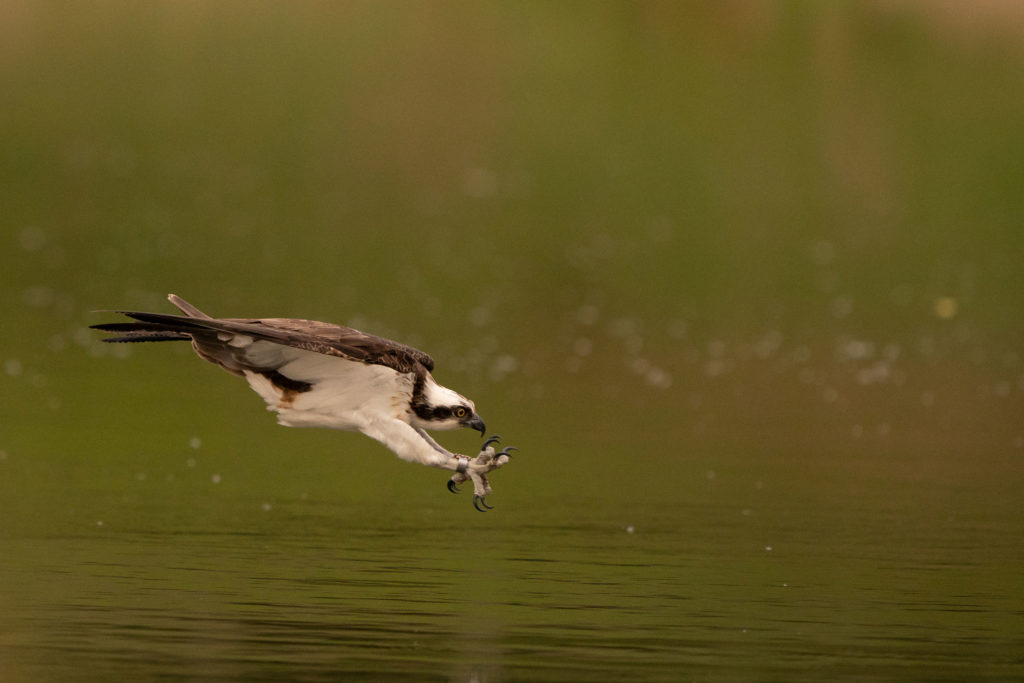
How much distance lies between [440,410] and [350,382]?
23.4 inches

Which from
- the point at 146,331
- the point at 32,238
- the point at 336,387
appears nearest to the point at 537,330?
the point at 32,238

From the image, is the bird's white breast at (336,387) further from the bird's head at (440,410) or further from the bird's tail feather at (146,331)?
the bird's tail feather at (146,331)

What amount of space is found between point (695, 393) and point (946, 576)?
1342cm

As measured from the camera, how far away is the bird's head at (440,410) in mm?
14367

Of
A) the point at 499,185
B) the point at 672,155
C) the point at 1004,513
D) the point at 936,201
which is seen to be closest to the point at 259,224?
the point at 499,185

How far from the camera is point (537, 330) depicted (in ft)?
127

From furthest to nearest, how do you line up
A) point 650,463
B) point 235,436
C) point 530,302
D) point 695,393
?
point 530,302, point 695,393, point 235,436, point 650,463

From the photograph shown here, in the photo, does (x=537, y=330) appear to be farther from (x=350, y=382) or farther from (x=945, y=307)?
(x=350, y=382)

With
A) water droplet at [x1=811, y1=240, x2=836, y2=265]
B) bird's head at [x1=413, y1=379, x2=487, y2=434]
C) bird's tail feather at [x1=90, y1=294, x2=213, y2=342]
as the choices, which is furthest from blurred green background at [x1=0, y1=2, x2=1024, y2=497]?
bird's tail feather at [x1=90, y1=294, x2=213, y2=342]

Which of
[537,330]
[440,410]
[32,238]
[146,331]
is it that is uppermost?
[32,238]

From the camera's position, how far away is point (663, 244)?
45656 millimetres

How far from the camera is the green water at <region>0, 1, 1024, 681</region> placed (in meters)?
15.3

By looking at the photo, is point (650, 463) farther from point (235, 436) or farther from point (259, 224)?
point (259, 224)

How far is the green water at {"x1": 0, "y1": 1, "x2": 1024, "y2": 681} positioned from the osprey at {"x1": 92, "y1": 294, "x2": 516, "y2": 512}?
1213 mm
